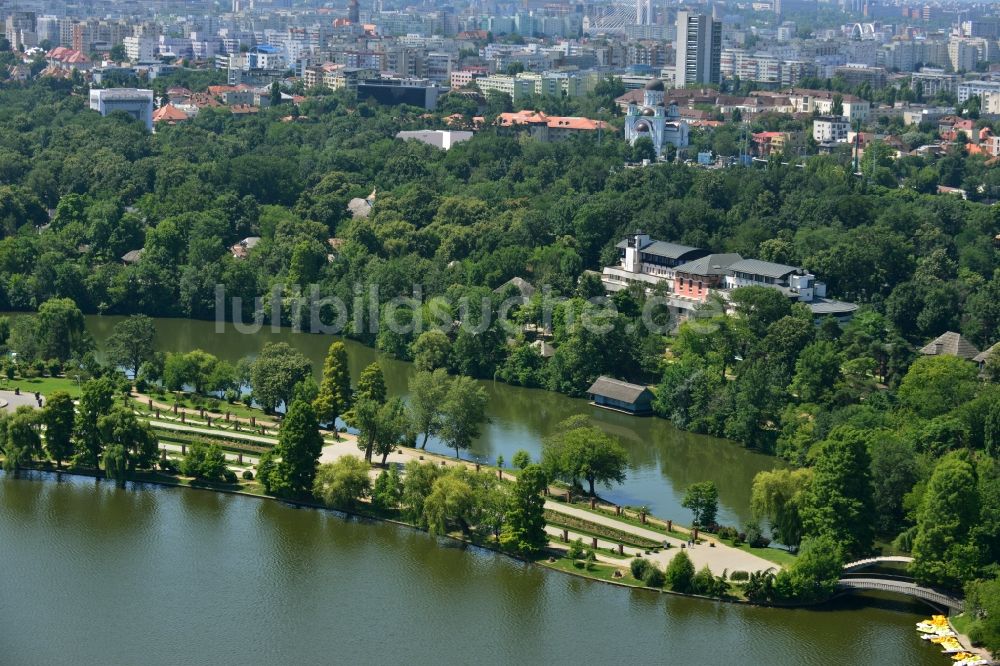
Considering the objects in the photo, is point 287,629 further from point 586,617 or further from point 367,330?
point 367,330

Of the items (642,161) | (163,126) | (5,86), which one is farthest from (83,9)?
(642,161)

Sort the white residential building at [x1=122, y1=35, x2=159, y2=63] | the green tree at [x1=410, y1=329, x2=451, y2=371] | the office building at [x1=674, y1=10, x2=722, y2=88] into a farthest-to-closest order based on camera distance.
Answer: the white residential building at [x1=122, y1=35, x2=159, y2=63] → the office building at [x1=674, y1=10, x2=722, y2=88] → the green tree at [x1=410, y1=329, x2=451, y2=371]

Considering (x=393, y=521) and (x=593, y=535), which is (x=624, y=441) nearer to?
(x=593, y=535)

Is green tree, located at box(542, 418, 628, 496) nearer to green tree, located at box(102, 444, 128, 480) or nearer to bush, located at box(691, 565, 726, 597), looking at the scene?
bush, located at box(691, 565, 726, 597)

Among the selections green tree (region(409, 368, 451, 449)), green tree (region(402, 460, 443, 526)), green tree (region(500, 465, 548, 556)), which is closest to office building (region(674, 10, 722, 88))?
green tree (region(409, 368, 451, 449))

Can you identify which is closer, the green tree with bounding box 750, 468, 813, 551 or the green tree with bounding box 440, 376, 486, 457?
the green tree with bounding box 750, 468, 813, 551

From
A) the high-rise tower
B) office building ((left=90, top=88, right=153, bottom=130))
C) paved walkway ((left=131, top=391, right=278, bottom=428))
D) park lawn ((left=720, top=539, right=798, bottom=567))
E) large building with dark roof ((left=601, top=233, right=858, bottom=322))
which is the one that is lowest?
park lawn ((left=720, top=539, right=798, bottom=567))
